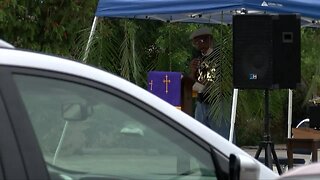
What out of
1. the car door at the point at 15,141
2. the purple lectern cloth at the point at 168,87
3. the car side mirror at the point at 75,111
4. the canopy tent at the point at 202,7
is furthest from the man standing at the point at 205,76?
the car door at the point at 15,141

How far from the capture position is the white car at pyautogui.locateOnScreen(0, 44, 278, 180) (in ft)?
8.50

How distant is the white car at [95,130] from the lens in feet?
8.50

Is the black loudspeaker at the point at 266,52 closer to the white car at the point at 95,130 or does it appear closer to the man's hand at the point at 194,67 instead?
the man's hand at the point at 194,67

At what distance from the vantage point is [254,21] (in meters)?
7.64

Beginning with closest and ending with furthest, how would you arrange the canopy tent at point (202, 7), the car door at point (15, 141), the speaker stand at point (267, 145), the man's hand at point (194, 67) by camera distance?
the car door at point (15, 141), the canopy tent at point (202, 7), the speaker stand at point (267, 145), the man's hand at point (194, 67)

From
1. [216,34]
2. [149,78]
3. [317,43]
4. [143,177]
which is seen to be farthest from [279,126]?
[143,177]

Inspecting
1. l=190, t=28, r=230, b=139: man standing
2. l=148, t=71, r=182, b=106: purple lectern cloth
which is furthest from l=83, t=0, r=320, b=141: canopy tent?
l=148, t=71, r=182, b=106: purple lectern cloth

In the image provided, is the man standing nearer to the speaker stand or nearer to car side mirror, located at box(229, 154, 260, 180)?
the speaker stand

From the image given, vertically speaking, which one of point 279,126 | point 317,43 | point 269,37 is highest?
point 269,37

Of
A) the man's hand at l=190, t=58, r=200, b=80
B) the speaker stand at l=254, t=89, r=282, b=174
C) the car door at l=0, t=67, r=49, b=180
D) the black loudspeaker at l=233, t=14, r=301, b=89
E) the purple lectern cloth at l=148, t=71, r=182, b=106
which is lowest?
the speaker stand at l=254, t=89, r=282, b=174

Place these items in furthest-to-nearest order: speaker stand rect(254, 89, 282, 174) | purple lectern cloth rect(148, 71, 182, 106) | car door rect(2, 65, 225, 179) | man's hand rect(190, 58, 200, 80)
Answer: man's hand rect(190, 58, 200, 80) → purple lectern cloth rect(148, 71, 182, 106) → speaker stand rect(254, 89, 282, 174) → car door rect(2, 65, 225, 179)

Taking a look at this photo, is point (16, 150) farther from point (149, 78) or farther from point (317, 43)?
point (317, 43)

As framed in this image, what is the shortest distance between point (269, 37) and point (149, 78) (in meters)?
1.99

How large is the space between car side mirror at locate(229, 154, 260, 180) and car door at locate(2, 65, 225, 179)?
0.11 m
